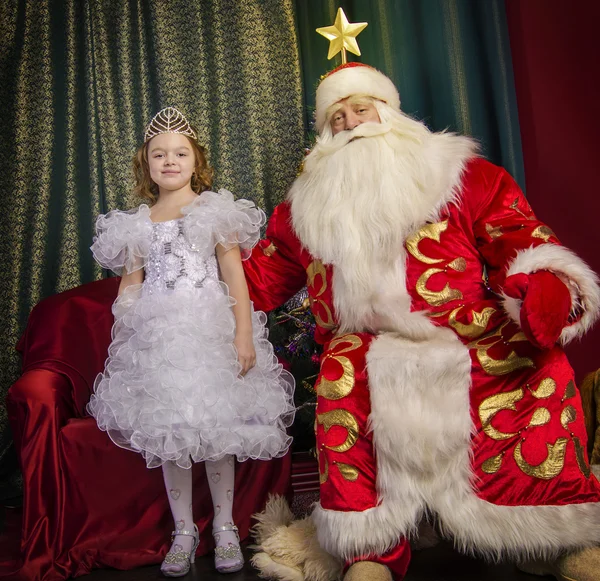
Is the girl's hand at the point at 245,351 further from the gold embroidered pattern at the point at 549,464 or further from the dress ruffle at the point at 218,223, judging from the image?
the gold embroidered pattern at the point at 549,464

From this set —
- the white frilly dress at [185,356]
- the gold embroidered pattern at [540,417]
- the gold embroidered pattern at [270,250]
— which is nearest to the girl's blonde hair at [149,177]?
the white frilly dress at [185,356]

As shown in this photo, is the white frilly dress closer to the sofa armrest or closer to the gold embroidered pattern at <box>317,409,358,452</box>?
the sofa armrest

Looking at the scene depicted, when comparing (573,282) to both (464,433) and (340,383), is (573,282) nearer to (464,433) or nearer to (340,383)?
(464,433)

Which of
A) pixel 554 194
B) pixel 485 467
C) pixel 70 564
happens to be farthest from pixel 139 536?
pixel 554 194

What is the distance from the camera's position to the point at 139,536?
7.70 ft

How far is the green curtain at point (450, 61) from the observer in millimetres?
3449

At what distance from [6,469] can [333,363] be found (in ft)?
7.45

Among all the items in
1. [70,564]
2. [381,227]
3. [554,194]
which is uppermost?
[554,194]

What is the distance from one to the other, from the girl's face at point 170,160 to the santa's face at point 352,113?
0.55m

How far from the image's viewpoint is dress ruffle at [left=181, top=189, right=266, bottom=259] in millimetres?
2332

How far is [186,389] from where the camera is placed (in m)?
2.07

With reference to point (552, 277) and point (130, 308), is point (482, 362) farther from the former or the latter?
point (130, 308)

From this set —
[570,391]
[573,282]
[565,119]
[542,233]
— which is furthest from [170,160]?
[565,119]

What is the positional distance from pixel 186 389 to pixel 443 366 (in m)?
0.75
